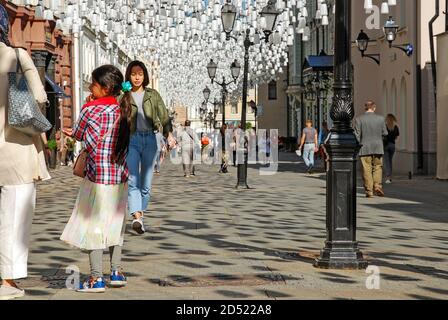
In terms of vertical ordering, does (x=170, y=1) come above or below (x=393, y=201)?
above

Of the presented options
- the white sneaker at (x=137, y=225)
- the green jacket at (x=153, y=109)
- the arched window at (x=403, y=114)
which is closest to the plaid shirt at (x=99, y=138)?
the green jacket at (x=153, y=109)

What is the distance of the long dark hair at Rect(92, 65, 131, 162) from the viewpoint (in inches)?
326

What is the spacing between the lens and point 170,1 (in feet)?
75.5

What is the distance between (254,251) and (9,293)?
3599 millimetres

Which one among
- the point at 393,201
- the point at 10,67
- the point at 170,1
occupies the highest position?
the point at 170,1

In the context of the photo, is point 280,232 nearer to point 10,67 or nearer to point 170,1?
point 10,67

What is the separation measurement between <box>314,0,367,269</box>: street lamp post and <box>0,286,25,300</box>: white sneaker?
2839 millimetres

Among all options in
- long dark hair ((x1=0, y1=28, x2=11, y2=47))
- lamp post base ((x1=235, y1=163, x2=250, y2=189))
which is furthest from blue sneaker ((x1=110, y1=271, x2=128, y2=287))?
lamp post base ((x1=235, y1=163, x2=250, y2=189))

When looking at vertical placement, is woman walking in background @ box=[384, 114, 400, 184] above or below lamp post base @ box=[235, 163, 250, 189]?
above

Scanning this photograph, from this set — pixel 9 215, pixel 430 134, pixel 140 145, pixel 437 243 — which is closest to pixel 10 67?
pixel 9 215

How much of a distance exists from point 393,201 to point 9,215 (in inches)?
473

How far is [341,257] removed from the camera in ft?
30.8

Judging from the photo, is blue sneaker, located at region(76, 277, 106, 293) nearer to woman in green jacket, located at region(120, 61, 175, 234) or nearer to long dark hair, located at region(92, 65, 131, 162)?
long dark hair, located at region(92, 65, 131, 162)

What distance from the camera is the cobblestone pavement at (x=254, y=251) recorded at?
8125 millimetres
